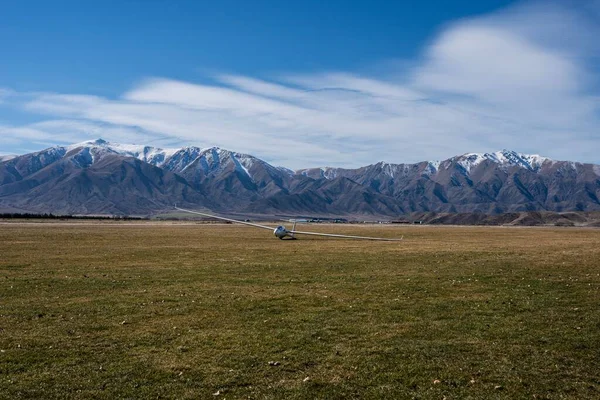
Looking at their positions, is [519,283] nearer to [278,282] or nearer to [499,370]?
[278,282]

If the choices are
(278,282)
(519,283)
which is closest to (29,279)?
(278,282)

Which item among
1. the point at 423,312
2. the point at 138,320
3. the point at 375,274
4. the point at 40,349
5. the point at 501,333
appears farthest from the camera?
the point at 375,274

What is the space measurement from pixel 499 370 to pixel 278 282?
537 inches

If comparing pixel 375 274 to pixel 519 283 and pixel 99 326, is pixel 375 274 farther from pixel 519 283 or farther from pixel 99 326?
pixel 99 326

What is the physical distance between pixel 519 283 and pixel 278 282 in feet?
37.4

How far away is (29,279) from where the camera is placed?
77.1 feet

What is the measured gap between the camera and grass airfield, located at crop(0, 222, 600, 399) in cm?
1040

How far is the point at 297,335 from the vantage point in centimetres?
1407

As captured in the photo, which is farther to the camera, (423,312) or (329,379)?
(423,312)

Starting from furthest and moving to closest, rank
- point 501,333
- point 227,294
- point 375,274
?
point 375,274 → point 227,294 → point 501,333

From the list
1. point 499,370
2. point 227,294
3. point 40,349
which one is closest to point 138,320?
point 40,349

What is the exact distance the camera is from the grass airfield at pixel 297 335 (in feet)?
34.1

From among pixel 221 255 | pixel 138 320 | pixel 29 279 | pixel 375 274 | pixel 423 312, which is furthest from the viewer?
pixel 221 255

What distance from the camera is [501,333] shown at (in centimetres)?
1438
